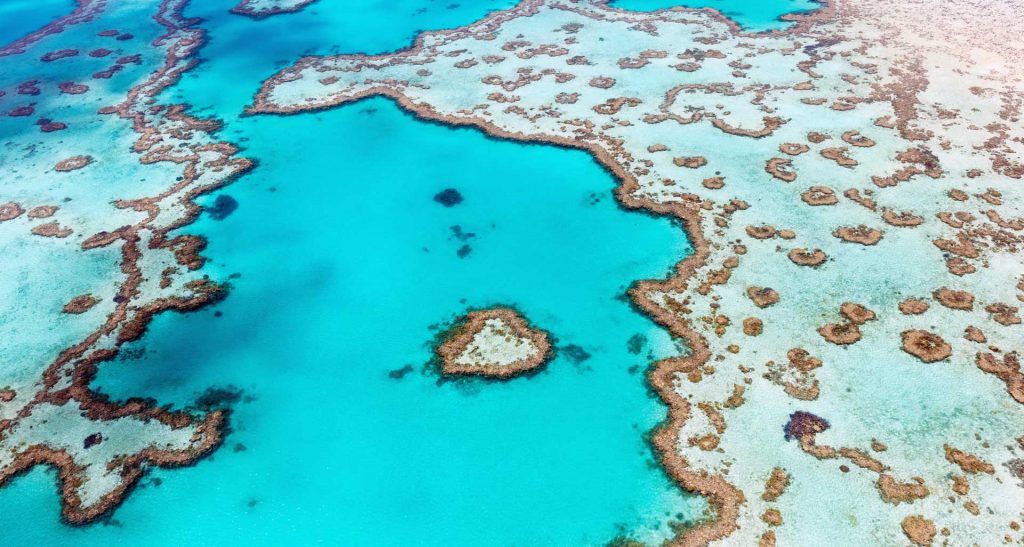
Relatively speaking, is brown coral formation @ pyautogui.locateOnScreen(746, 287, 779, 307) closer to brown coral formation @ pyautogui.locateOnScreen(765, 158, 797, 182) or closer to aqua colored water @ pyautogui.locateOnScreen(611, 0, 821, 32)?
brown coral formation @ pyautogui.locateOnScreen(765, 158, 797, 182)

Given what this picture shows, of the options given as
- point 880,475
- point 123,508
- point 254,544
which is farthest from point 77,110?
point 880,475

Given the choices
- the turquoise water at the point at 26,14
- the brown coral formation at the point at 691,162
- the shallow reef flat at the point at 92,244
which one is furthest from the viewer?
the turquoise water at the point at 26,14

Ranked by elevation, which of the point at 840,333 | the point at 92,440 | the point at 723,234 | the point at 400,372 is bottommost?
the point at 92,440

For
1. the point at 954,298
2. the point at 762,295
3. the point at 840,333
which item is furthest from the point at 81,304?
the point at 954,298

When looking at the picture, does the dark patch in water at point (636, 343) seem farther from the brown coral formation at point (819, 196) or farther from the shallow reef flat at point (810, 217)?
the brown coral formation at point (819, 196)

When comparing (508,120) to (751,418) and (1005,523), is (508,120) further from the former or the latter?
(1005,523)

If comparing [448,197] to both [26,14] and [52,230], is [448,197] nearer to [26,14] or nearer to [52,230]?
[52,230]

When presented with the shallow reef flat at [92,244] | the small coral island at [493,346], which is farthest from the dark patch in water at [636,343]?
the shallow reef flat at [92,244]
